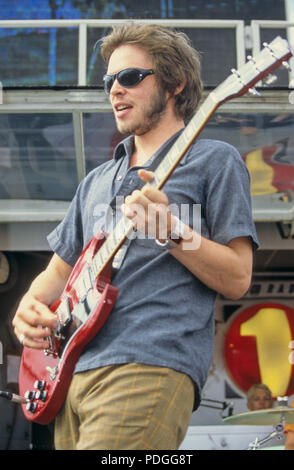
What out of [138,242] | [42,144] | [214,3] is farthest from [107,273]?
[214,3]

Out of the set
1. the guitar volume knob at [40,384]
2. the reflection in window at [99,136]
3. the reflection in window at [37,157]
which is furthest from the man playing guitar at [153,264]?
the reflection in window at [37,157]

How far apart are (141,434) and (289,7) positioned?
23.9ft

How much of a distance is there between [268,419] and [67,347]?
2937mm

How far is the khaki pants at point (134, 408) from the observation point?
1.51 metres

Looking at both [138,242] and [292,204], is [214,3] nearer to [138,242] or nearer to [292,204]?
[292,204]

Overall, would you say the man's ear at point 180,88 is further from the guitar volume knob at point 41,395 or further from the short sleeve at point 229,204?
the guitar volume knob at point 41,395

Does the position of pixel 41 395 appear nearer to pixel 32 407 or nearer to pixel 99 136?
pixel 32 407

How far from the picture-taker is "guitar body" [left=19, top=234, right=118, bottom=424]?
1.67 m

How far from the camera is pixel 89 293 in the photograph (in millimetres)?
1787

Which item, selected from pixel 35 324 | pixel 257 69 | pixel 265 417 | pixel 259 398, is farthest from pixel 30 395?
pixel 259 398

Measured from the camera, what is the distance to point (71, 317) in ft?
6.08

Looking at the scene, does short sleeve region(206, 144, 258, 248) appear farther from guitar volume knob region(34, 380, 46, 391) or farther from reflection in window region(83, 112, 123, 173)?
reflection in window region(83, 112, 123, 173)

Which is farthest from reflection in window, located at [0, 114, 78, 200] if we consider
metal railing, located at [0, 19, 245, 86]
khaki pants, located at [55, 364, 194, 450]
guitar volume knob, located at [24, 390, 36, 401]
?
khaki pants, located at [55, 364, 194, 450]

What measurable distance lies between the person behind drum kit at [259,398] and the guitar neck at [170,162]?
4838mm
